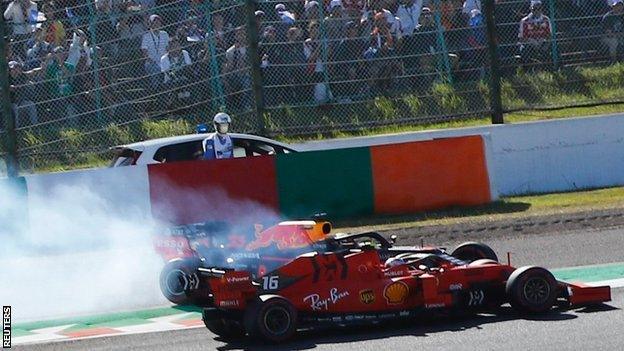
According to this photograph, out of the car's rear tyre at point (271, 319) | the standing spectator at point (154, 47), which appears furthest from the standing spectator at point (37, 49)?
the car's rear tyre at point (271, 319)

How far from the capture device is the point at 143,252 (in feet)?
43.3

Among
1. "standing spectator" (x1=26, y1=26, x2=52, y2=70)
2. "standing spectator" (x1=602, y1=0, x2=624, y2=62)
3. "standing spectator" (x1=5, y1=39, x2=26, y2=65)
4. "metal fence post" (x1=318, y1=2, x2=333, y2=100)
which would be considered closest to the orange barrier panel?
"metal fence post" (x1=318, y1=2, x2=333, y2=100)

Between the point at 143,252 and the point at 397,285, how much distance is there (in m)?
4.74

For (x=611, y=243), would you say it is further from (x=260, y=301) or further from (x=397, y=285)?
(x=260, y=301)

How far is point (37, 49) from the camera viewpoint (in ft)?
54.5

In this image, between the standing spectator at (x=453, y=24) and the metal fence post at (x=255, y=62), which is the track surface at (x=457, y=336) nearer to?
the metal fence post at (x=255, y=62)

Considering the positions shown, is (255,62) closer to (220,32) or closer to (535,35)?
(220,32)

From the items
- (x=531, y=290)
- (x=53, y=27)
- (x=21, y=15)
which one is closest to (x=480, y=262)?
(x=531, y=290)

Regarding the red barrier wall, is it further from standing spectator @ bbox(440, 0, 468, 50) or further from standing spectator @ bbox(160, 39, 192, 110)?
standing spectator @ bbox(440, 0, 468, 50)

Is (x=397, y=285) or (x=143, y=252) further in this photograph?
(x=143, y=252)

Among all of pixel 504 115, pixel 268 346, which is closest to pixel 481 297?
pixel 268 346

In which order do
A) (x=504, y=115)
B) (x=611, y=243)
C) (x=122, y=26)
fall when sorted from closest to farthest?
(x=611, y=243)
(x=122, y=26)
(x=504, y=115)

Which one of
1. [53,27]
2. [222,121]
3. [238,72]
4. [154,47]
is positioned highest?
[53,27]

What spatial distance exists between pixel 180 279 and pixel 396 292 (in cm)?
225
